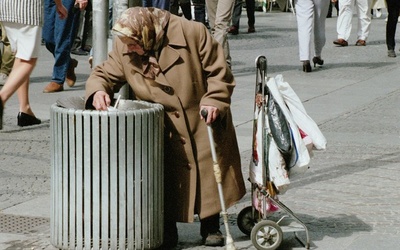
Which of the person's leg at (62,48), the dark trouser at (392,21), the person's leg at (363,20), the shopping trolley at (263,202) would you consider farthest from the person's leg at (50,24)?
the person's leg at (363,20)

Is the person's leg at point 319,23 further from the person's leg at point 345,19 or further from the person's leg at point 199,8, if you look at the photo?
the person's leg at point 345,19

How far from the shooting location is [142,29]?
535 centimetres

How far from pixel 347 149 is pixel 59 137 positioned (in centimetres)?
393

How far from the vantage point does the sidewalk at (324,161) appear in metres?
6.04

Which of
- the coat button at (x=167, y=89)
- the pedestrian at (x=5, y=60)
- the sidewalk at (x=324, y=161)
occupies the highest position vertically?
the coat button at (x=167, y=89)

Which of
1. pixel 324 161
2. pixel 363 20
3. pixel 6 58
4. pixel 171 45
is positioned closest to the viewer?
pixel 171 45

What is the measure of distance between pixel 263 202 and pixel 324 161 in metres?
2.59

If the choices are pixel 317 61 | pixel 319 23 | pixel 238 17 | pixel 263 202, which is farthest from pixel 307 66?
pixel 263 202

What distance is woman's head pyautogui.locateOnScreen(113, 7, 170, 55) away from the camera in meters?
5.34

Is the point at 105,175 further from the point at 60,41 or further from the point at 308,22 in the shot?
the point at 308,22

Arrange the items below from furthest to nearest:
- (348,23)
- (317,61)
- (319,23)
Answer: (348,23)
(317,61)
(319,23)

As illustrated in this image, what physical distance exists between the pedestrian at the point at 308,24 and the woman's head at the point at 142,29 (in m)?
8.10

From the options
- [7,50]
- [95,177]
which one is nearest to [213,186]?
[95,177]

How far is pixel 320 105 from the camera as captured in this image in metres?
10.9
